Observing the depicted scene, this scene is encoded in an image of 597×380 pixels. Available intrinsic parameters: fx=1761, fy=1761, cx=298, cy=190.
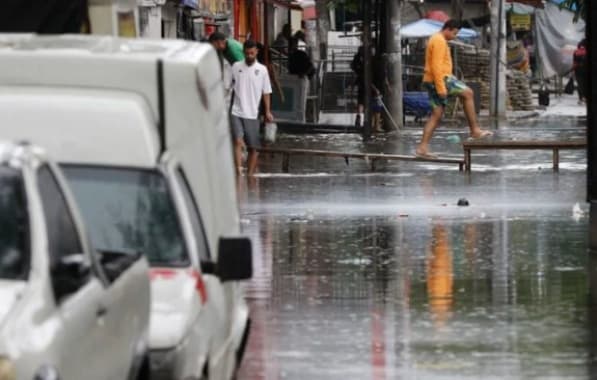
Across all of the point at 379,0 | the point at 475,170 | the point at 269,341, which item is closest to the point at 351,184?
the point at 475,170

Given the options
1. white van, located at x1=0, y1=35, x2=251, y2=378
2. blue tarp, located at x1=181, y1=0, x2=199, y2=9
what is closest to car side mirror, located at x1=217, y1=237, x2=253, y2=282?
white van, located at x1=0, y1=35, x2=251, y2=378

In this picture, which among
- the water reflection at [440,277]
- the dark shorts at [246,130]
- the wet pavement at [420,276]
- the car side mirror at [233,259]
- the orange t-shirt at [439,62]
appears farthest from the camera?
the orange t-shirt at [439,62]

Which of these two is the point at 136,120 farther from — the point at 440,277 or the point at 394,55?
the point at 394,55

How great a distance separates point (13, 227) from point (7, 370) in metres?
0.97

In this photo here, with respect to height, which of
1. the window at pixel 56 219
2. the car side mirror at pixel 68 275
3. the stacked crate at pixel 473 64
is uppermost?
the window at pixel 56 219

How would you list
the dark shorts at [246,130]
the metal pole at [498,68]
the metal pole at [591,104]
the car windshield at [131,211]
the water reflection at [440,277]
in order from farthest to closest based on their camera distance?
1. the metal pole at [498,68]
2. the dark shorts at [246,130]
3. the metal pole at [591,104]
4. the water reflection at [440,277]
5. the car windshield at [131,211]

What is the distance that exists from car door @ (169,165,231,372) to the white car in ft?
3.55

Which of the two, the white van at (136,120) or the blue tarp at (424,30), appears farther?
the blue tarp at (424,30)

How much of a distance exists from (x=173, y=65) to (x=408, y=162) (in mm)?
16307

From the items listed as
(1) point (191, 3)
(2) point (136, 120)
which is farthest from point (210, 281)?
(1) point (191, 3)

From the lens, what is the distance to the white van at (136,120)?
810 cm

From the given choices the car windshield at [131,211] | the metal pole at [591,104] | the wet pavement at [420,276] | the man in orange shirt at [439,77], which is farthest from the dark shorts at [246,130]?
the car windshield at [131,211]

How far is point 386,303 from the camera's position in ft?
40.5

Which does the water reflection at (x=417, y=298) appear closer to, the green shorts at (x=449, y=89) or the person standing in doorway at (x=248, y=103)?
the person standing in doorway at (x=248, y=103)
